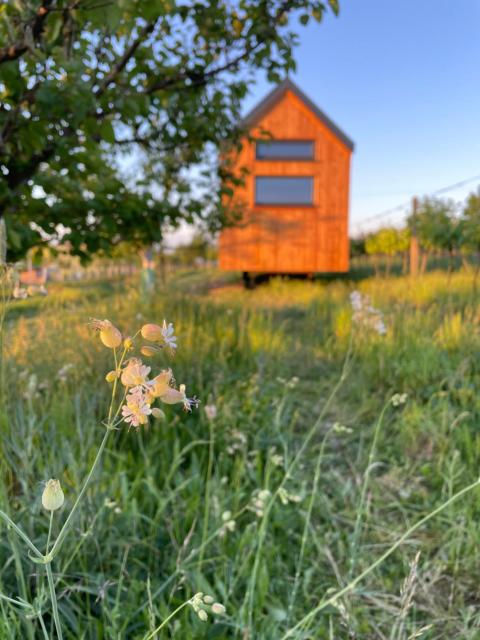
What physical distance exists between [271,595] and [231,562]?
0.19 metres

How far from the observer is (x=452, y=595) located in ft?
6.17

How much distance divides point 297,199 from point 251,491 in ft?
39.5

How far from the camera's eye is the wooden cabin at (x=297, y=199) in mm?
13508

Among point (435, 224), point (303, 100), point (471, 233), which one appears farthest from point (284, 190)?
point (471, 233)

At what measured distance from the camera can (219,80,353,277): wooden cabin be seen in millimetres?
13508

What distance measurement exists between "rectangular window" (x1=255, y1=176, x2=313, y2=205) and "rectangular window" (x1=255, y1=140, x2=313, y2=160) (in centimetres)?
58

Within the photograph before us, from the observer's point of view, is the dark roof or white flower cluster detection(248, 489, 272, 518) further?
the dark roof

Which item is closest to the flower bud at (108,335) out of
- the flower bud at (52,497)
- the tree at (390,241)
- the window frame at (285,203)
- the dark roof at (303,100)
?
the flower bud at (52,497)

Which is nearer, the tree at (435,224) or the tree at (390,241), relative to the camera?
the tree at (435,224)

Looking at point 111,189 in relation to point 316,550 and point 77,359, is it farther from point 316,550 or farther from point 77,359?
point 316,550

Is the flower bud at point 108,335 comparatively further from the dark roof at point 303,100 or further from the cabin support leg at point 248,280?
the dark roof at point 303,100

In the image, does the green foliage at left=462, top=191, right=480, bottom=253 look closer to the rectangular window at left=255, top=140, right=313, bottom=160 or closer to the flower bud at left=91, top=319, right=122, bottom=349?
the rectangular window at left=255, top=140, right=313, bottom=160

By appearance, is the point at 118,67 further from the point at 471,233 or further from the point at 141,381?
the point at 471,233

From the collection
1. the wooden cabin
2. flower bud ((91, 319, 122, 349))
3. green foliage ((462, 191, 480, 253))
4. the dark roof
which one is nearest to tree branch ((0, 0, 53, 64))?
flower bud ((91, 319, 122, 349))
